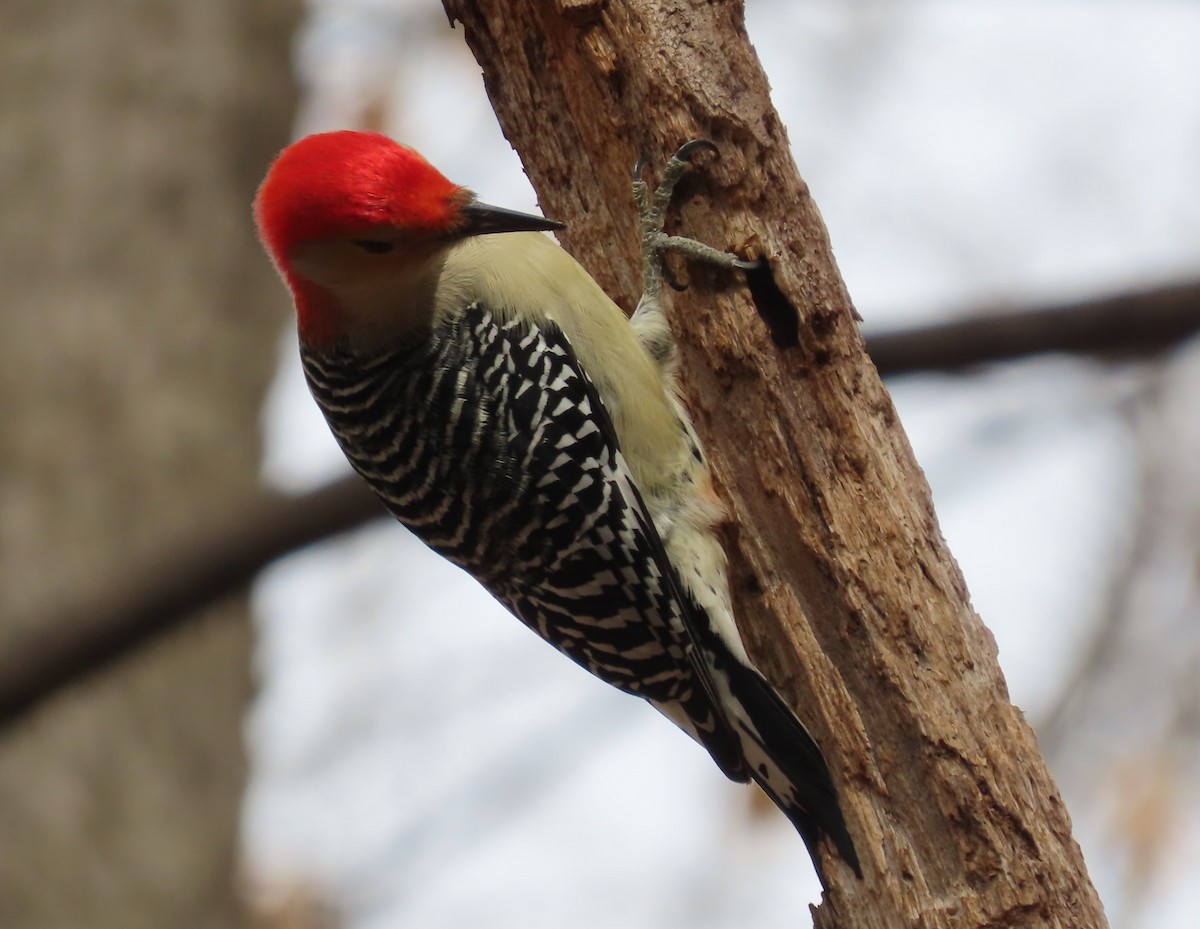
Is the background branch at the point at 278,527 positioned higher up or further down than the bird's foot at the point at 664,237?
further down

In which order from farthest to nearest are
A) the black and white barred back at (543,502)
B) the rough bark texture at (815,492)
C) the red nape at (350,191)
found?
the black and white barred back at (543,502), the red nape at (350,191), the rough bark texture at (815,492)

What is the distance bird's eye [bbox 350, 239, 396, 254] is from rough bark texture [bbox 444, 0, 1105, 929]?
44 centimetres

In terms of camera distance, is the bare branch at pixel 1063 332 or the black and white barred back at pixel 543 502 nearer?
the bare branch at pixel 1063 332

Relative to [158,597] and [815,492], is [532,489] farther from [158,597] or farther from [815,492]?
[158,597]

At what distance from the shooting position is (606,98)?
347 centimetres

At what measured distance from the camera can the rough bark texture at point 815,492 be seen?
2980mm

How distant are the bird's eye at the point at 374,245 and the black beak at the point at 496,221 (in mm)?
184

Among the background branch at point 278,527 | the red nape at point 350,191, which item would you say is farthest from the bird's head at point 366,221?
the background branch at point 278,527

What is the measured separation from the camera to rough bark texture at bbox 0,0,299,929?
538 cm

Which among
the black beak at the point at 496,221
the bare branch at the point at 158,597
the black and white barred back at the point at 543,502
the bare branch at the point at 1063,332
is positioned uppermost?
the black beak at the point at 496,221

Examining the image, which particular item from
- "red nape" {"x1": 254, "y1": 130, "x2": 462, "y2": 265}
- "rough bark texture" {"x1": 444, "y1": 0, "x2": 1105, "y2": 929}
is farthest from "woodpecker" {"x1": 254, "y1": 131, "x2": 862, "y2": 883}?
"rough bark texture" {"x1": 444, "y1": 0, "x2": 1105, "y2": 929}

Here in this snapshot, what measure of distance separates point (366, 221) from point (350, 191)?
9cm

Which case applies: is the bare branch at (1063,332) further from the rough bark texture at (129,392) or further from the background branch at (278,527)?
the rough bark texture at (129,392)

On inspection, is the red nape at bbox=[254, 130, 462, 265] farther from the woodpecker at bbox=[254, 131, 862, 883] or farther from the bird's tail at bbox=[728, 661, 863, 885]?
the bird's tail at bbox=[728, 661, 863, 885]
